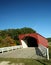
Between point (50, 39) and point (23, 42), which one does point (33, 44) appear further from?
point (50, 39)

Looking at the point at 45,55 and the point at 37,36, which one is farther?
the point at 37,36

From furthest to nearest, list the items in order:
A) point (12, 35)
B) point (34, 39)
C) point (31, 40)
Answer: point (12, 35) → point (31, 40) → point (34, 39)

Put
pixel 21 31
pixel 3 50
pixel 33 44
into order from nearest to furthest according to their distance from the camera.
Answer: pixel 3 50 < pixel 33 44 < pixel 21 31

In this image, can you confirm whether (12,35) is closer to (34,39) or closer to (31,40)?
(31,40)

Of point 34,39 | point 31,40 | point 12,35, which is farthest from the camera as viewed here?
point 12,35

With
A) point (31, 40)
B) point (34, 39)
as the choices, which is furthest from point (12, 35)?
point (34, 39)

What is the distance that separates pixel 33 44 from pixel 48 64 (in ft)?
95.2

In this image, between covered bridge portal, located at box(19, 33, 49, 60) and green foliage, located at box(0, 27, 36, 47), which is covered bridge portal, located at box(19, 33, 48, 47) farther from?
green foliage, located at box(0, 27, 36, 47)

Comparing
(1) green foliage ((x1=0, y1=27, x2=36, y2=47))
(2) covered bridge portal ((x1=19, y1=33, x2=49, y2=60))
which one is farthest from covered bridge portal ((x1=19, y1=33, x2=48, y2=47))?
(1) green foliage ((x1=0, y1=27, x2=36, y2=47))

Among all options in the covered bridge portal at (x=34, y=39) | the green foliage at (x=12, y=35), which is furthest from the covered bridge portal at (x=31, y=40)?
the green foliage at (x=12, y=35)

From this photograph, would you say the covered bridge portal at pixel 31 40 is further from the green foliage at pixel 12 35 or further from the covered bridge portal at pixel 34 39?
the green foliage at pixel 12 35

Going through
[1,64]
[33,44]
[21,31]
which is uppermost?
[21,31]

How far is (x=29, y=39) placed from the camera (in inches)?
1921

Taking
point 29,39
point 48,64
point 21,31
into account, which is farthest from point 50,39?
point 48,64
